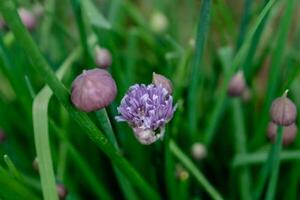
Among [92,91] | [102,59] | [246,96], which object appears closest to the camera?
[92,91]

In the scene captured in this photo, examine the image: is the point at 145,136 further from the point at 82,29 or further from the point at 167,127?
the point at 82,29

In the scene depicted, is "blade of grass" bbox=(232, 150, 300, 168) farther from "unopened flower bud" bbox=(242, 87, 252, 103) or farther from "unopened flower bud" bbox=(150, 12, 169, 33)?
"unopened flower bud" bbox=(150, 12, 169, 33)

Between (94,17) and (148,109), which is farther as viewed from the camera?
(94,17)

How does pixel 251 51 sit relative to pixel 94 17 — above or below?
below

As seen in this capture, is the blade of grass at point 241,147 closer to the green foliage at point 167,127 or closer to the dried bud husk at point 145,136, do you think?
the green foliage at point 167,127

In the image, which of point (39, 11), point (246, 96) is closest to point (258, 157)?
point (246, 96)

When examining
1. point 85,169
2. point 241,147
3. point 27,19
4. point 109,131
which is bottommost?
point 241,147

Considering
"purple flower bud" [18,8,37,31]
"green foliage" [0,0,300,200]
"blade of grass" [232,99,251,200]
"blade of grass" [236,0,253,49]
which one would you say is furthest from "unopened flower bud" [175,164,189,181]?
"purple flower bud" [18,8,37,31]

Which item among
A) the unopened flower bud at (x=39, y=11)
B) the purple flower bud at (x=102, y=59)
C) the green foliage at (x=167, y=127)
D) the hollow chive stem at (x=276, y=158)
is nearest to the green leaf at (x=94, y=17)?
the green foliage at (x=167, y=127)
